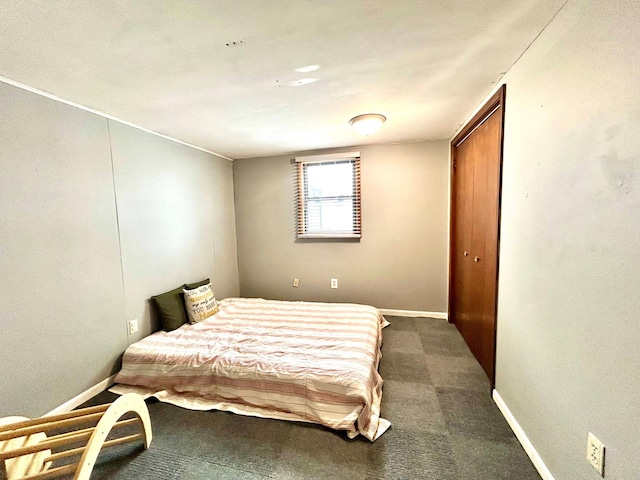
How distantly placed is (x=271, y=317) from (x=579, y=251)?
2.52 m

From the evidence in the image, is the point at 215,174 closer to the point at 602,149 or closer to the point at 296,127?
the point at 296,127

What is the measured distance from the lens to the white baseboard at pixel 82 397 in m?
1.84

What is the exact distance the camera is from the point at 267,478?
1.36 metres

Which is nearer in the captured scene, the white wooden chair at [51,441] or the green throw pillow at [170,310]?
the white wooden chair at [51,441]

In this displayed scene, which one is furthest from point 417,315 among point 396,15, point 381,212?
point 396,15

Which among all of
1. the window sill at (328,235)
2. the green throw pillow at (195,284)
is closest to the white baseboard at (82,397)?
the green throw pillow at (195,284)

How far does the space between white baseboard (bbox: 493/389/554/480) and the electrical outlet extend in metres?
0.37

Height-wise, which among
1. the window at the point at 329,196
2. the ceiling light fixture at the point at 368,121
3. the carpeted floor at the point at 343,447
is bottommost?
the carpeted floor at the point at 343,447

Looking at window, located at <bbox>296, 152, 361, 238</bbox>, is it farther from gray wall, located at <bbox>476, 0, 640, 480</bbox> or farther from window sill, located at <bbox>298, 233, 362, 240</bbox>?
gray wall, located at <bbox>476, 0, 640, 480</bbox>

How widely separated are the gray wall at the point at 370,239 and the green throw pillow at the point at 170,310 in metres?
1.40

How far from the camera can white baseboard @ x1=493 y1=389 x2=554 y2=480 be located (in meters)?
1.31

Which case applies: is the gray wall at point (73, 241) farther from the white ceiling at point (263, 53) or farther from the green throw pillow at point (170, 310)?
the white ceiling at point (263, 53)

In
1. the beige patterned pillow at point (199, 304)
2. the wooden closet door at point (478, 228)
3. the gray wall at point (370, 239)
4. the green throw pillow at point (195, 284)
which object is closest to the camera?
the wooden closet door at point (478, 228)

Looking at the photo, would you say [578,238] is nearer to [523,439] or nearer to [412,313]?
[523,439]
